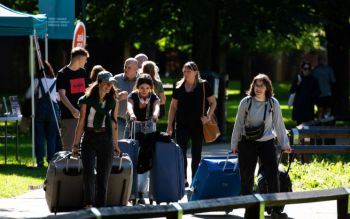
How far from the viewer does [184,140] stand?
1372 cm

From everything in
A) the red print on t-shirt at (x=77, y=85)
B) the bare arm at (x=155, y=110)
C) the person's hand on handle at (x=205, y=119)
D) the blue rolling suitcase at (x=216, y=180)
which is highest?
the red print on t-shirt at (x=77, y=85)

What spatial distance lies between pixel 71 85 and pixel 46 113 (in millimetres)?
3323

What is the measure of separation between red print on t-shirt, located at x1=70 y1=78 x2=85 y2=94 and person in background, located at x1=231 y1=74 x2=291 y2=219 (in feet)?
9.92

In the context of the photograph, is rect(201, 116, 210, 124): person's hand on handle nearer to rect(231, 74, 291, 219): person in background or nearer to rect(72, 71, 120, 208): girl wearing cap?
rect(231, 74, 291, 219): person in background

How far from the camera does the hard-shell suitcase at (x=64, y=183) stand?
11.2 metres

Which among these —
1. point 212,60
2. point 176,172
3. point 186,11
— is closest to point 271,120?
point 176,172

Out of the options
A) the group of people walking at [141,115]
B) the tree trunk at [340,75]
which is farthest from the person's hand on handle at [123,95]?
the tree trunk at [340,75]

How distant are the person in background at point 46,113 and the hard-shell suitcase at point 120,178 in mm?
5289

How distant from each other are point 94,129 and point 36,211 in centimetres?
145

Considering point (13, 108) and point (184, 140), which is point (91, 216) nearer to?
point (184, 140)

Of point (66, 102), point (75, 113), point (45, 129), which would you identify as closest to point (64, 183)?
point (75, 113)

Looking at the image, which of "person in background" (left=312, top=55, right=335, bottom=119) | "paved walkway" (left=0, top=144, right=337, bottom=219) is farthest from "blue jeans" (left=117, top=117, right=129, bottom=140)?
"person in background" (left=312, top=55, right=335, bottom=119)

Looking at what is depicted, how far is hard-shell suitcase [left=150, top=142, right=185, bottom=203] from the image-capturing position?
1210 cm

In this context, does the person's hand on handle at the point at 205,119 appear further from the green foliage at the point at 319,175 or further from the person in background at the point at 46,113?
the person in background at the point at 46,113
